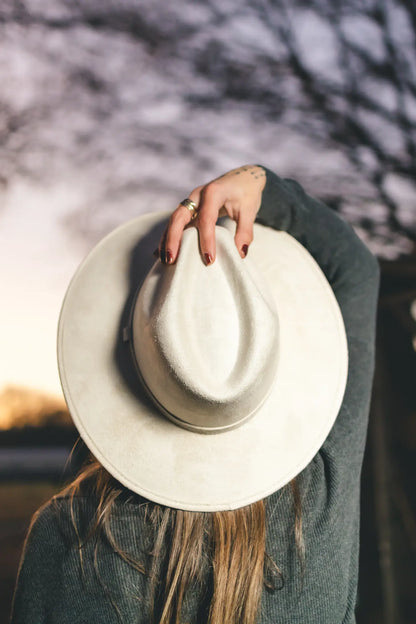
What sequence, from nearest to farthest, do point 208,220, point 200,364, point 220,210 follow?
point 200,364 < point 208,220 < point 220,210

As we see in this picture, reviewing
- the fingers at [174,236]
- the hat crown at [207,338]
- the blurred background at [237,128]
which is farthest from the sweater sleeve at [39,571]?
the blurred background at [237,128]

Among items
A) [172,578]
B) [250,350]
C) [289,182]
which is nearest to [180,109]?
[289,182]

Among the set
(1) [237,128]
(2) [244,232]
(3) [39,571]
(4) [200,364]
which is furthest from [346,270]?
(1) [237,128]

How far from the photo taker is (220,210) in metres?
1.01

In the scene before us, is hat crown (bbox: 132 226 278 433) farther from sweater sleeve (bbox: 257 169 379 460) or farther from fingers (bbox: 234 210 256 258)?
sweater sleeve (bbox: 257 169 379 460)

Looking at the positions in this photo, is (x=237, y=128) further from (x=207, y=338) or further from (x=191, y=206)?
(x=207, y=338)

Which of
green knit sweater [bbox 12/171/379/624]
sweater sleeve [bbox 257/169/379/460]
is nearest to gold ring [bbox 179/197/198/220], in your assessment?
sweater sleeve [bbox 257/169/379/460]

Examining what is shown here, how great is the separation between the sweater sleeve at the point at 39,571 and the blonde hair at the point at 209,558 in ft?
0.22

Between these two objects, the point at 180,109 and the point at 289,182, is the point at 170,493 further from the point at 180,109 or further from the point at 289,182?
the point at 180,109

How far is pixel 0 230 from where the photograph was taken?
351 centimetres

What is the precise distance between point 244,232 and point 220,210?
0.31 ft

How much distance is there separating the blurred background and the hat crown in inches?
78.8

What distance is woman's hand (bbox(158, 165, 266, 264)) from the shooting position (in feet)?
2.76

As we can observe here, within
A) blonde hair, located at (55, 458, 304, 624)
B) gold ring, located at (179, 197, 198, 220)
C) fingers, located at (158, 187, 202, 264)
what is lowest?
blonde hair, located at (55, 458, 304, 624)
